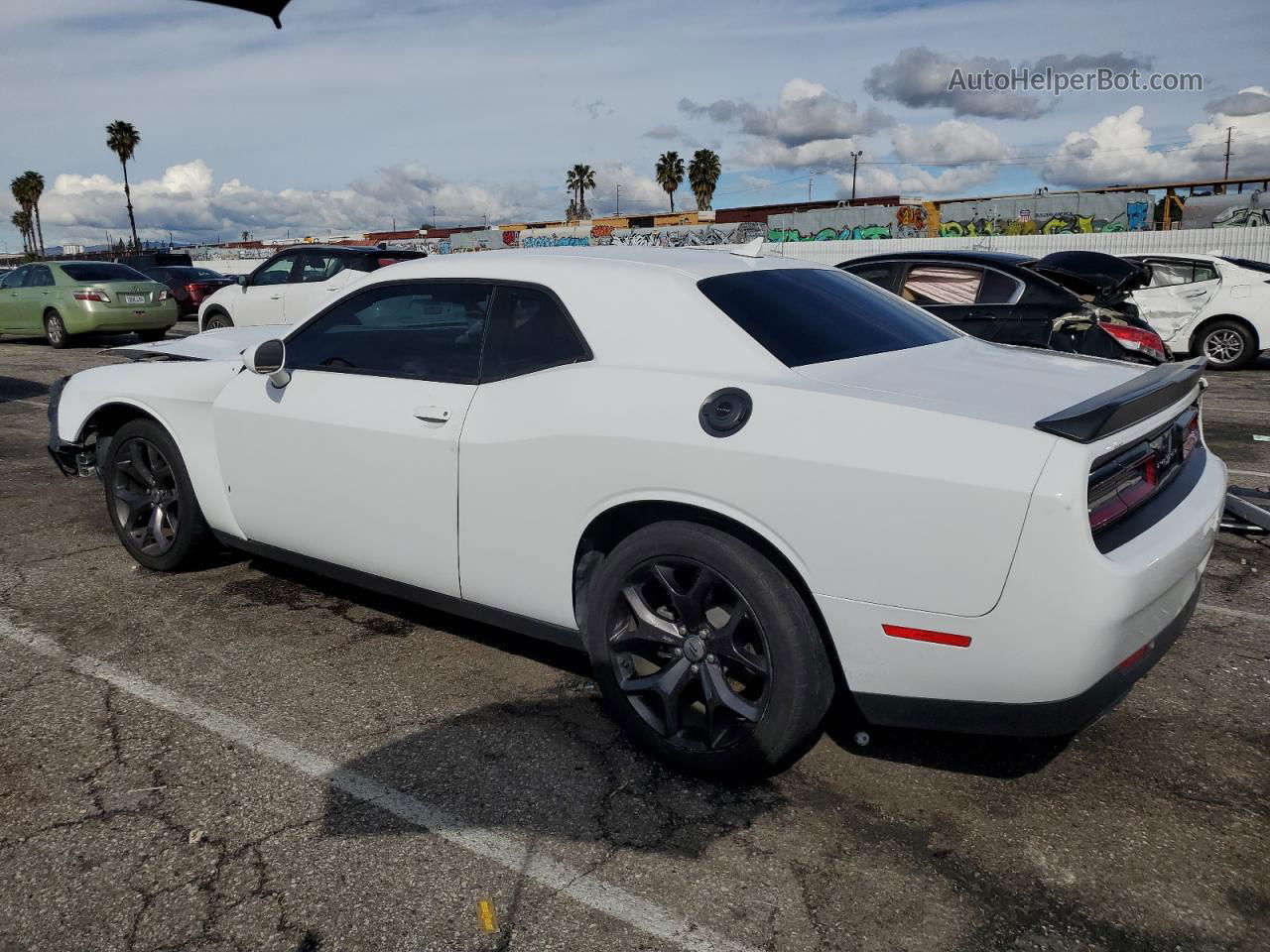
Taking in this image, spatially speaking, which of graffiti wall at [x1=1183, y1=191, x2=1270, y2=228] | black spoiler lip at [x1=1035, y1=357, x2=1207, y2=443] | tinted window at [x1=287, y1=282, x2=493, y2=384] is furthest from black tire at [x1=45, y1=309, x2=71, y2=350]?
graffiti wall at [x1=1183, y1=191, x2=1270, y2=228]

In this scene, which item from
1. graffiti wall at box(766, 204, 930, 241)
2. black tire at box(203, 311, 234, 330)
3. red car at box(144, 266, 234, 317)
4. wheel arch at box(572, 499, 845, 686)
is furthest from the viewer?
graffiti wall at box(766, 204, 930, 241)

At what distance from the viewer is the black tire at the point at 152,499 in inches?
182

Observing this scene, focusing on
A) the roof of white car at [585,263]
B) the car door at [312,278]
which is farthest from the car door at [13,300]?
the roof of white car at [585,263]

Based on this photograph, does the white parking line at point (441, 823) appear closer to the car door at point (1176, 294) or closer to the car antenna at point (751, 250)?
the car antenna at point (751, 250)

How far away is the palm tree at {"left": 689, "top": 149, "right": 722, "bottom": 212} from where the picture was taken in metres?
69.5

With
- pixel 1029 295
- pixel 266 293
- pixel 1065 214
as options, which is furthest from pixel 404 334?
pixel 1065 214

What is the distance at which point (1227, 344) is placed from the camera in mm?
13070

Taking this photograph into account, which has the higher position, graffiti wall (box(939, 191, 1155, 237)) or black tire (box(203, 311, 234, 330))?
graffiti wall (box(939, 191, 1155, 237))

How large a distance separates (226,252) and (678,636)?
55.8 metres

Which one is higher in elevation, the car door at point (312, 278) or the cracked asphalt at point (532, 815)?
the car door at point (312, 278)

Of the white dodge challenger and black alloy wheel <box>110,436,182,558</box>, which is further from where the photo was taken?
black alloy wheel <box>110,436,182,558</box>

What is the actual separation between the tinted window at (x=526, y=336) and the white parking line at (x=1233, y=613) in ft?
10.3

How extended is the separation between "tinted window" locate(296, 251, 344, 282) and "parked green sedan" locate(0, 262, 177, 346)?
13.0ft

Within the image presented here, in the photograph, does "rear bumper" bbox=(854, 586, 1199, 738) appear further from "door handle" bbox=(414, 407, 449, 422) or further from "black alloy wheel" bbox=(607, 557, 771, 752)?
"door handle" bbox=(414, 407, 449, 422)
